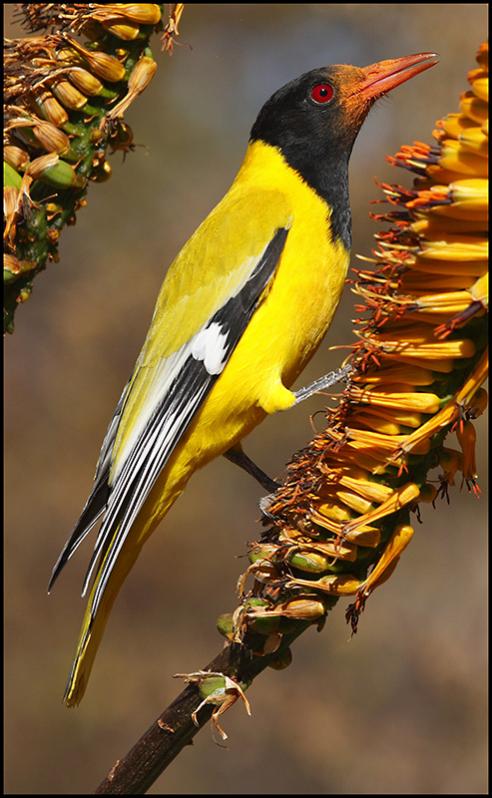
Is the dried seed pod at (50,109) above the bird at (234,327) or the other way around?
above

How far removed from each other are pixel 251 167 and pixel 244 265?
634mm

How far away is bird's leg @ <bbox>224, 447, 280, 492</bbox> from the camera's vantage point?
340 cm

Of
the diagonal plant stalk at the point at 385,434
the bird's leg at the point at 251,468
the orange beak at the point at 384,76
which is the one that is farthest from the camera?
the bird's leg at the point at 251,468

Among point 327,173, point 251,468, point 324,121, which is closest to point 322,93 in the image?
point 324,121

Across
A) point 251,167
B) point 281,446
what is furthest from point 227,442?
point 281,446

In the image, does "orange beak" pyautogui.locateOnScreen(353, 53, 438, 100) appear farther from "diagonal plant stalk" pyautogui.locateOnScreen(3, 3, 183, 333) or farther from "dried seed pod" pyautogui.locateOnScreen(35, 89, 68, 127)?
"dried seed pod" pyautogui.locateOnScreen(35, 89, 68, 127)

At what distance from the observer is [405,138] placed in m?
5.41

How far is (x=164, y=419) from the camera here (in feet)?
9.62

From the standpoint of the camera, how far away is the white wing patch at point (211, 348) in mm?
3023

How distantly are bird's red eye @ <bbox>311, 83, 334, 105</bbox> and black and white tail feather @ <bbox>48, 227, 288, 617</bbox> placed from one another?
22.1 inches

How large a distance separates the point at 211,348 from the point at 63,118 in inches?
45.5

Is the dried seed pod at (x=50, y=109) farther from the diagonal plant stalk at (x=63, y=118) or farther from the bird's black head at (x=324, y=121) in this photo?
the bird's black head at (x=324, y=121)

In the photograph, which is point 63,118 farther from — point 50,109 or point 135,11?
point 135,11

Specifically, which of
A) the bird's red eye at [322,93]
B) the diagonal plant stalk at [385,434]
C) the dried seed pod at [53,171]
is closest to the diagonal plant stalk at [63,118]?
the dried seed pod at [53,171]
